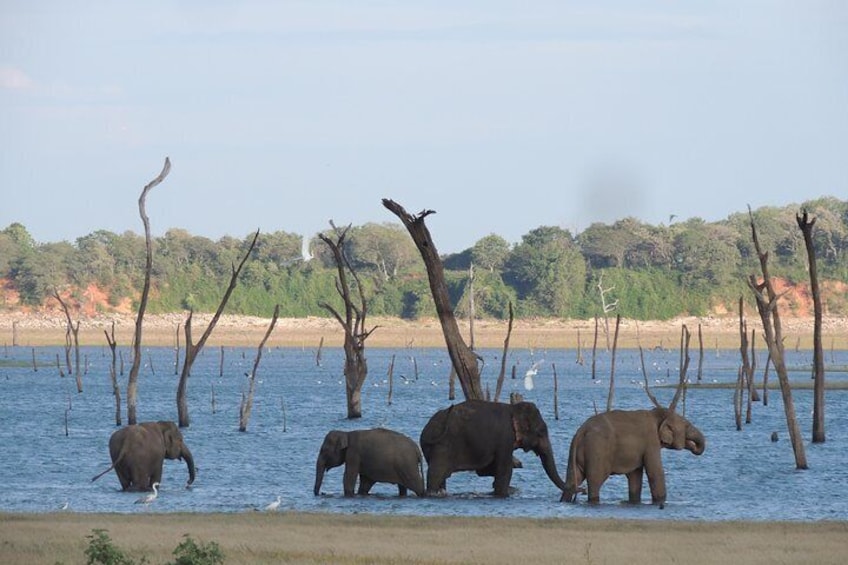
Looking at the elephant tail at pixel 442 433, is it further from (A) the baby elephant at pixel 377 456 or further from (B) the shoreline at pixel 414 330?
(B) the shoreline at pixel 414 330

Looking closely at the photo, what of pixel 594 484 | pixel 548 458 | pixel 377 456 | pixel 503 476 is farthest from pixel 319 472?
pixel 594 484

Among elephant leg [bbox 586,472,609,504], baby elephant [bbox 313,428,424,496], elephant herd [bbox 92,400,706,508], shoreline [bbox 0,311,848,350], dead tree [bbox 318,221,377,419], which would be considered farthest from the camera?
shoreline [bbox 0,311,848,350]

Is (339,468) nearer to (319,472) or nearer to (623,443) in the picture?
(319,472)

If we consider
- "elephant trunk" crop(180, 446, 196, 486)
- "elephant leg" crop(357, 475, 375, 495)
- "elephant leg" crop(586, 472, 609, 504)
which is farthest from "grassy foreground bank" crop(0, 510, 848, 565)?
"elephant trunk" crop(180, 446, 196, 486)

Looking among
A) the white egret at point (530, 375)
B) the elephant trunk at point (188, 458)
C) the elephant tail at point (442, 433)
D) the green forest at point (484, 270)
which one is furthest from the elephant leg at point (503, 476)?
the green forest at point (484, 270)

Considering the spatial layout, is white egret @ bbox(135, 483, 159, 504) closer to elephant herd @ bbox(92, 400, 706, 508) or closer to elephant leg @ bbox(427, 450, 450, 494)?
elephant herd @ bbox(92, 400, 706, 508)

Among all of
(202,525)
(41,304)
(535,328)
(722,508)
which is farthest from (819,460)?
(41,304)

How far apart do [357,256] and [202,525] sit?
6232 inches

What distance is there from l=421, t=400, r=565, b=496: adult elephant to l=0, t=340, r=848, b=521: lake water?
787 mm

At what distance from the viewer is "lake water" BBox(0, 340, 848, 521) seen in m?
33.2

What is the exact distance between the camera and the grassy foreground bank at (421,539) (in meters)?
23.0

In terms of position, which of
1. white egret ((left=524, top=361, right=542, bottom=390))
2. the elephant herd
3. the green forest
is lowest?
the elephant herd

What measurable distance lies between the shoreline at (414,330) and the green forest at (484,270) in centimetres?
133

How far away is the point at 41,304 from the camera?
177500 millimetres
